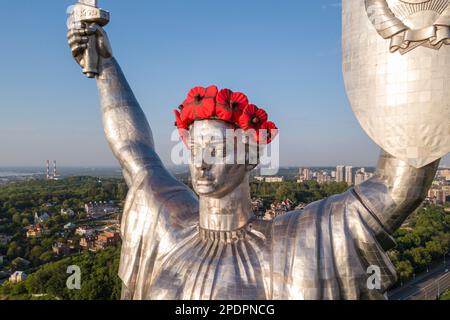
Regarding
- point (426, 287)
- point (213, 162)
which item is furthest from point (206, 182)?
point (426, 287)

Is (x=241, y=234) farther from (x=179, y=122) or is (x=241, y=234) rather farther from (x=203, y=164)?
(x=179, y=122)

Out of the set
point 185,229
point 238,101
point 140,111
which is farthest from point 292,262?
point 140,111

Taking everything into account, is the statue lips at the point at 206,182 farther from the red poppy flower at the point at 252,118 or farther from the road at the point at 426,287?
the road at the point at 426,287

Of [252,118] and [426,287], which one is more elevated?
[252,118]

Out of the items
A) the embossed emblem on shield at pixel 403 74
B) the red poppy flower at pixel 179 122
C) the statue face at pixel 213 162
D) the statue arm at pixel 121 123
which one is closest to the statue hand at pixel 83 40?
the statue arm at pixel 121 123

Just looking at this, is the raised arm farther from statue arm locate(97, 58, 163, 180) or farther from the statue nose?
the statue nose
